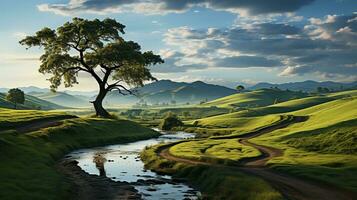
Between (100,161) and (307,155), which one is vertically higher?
(307,155)

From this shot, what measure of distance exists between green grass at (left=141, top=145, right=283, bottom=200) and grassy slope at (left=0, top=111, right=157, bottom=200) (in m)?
16.6

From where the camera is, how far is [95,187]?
52.3m

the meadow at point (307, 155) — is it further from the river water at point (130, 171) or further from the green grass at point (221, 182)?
the river water at point (130, 171)

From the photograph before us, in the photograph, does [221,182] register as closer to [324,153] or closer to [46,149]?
[324,153]

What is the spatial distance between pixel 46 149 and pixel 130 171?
20.8m

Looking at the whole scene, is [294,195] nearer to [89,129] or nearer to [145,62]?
[89,129]

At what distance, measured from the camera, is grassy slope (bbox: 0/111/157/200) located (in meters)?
46.3

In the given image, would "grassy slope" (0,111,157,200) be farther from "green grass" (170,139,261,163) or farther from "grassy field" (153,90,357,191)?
"grassy field" (153,90,357,191)

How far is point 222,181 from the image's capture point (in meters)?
50.8

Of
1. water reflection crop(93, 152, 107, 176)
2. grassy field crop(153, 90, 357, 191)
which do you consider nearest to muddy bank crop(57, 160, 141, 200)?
water reflection crop(93, 152, 107, 176)

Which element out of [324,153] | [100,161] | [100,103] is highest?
[100,103]

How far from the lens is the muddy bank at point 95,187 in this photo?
47656 mm

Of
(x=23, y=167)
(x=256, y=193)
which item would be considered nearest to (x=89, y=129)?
(x=23, y=167)

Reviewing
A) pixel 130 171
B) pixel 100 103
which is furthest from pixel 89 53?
pixel 130 171
